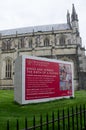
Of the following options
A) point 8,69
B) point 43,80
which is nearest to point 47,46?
point 8,69

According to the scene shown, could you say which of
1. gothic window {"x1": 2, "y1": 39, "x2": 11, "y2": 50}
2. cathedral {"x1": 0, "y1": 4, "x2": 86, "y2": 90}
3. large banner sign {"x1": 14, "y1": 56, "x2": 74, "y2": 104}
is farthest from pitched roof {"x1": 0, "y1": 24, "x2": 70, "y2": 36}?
large banner sign {"x1": 14, "y1": 56, "x2": 74, "y2": 104}

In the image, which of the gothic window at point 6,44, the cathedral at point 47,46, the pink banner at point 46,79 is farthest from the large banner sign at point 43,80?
the gothic window at point 6,44

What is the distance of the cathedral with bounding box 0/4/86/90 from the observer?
38.7 metres

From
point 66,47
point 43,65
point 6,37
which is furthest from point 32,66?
point 6,37

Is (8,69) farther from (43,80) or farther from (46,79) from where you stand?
(43,80)

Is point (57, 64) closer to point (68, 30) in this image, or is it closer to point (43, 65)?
point (43, 65)

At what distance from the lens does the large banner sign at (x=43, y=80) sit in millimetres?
13992

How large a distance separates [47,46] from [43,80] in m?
27.0

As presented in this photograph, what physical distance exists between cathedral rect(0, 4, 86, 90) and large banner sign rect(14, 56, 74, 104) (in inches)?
772

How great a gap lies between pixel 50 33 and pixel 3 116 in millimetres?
39297

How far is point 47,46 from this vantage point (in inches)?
1647

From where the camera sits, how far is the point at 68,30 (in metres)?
48.0

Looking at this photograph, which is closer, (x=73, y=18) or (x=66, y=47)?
(x=66, y=47)

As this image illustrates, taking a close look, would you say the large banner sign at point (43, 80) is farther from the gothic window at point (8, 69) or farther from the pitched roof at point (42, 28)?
the pitched roof at point (42, 28)
